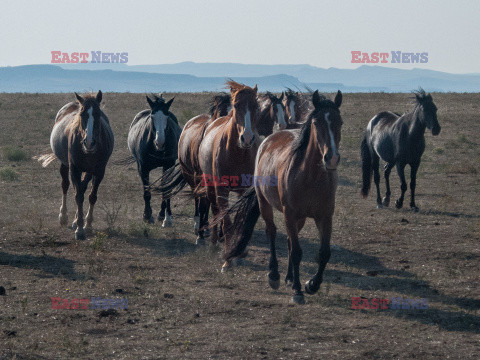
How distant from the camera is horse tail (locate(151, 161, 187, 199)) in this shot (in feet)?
37.6

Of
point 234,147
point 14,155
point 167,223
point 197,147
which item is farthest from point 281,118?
point 14,155

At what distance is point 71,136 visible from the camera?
1060 centimetres

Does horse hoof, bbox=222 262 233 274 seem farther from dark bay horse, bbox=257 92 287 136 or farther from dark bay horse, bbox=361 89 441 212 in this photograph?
dark bay horse, bbox=361 89 441 212

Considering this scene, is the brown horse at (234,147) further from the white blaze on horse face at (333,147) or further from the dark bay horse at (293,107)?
the dark bay horse at (293,107)

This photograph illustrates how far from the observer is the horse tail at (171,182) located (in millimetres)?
11461

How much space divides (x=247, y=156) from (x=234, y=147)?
0.24 m

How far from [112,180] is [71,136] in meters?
6.80

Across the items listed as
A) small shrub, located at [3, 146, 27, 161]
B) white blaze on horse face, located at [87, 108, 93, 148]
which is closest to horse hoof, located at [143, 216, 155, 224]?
white blaze on horse face, located at [87, 108, 93, 148]

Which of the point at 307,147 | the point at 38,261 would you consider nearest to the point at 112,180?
the point at 38,261

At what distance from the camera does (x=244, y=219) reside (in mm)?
8062

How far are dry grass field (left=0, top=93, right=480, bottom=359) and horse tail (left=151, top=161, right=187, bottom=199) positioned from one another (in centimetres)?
74

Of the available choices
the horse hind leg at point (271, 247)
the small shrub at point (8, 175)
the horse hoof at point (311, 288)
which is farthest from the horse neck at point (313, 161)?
the small shrub at point (8, 175)

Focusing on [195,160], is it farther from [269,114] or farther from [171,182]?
[269,114]

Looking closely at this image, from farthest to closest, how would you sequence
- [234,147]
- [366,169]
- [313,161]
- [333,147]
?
[366,169] → [234,147] → [313,161] → [333,147]
